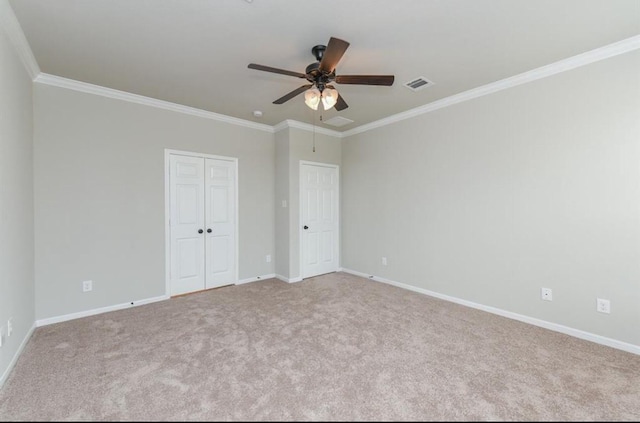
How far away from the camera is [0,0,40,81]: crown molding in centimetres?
189

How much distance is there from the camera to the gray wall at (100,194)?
2.91 m

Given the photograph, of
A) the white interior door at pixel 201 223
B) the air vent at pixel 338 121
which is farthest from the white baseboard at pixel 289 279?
the air vent at pixel 338 121

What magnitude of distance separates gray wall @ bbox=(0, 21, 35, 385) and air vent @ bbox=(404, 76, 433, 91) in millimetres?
3410

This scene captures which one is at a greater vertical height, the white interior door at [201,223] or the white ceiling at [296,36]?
the white ceiling at [296,36]

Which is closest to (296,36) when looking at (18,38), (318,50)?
(318,50)

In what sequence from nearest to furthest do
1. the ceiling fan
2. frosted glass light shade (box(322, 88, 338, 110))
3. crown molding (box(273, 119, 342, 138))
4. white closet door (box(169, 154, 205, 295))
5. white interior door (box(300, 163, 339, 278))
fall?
the ceiling fan → frosted glass light shade (box(322, 88, 338, 110)) → white closet door (box(169, 154, 205, 295)) → crown molding (box(273, 119, 342, 138)) → white interior door (box(300, 163, 339, 278))

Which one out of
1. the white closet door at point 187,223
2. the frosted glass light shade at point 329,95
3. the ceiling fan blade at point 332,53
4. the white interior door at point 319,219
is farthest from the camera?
the white interior door at point 319,219

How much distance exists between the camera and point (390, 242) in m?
4.33

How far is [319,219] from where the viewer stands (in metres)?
4.88

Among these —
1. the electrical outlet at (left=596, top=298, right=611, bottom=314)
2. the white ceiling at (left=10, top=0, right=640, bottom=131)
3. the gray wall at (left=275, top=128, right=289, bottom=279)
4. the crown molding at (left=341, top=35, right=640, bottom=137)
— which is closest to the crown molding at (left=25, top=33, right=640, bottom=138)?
the crown molding at (left=341, top=35, right=640, bottom=137)

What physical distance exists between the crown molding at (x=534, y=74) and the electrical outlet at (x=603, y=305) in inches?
84.3

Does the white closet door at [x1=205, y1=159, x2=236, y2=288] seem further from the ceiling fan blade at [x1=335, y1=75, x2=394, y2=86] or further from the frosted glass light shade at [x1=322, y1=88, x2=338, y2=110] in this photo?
the ceiling fan blade at [x1=335, y1=75, x2=394, y2=86]

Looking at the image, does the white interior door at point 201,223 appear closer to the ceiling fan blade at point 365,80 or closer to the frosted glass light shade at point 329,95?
the frosted glass light shade at point 329,95

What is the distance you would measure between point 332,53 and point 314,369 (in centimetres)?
229
